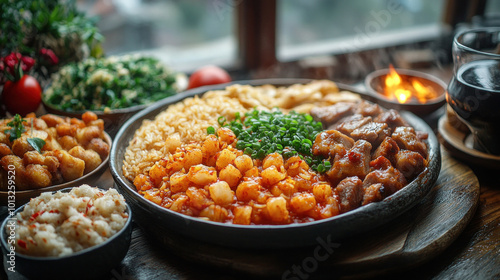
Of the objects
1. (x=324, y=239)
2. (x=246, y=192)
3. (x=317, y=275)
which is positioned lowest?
(x=317, y=275)

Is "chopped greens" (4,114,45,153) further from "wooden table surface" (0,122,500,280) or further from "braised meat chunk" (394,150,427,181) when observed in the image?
"braised meat chunk" (394,150,427,181)

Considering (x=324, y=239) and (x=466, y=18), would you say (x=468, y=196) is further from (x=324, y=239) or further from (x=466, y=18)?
(x=466, y=18)

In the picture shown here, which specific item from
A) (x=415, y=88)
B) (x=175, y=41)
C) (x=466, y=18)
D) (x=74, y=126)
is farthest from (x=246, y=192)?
(x=466, y=18)

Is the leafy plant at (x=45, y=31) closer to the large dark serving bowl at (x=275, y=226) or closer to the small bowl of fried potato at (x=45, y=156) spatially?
the small bowl of fried potato at (x=45, y=156)

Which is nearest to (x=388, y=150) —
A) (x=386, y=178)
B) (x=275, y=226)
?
(x=386, y=178)

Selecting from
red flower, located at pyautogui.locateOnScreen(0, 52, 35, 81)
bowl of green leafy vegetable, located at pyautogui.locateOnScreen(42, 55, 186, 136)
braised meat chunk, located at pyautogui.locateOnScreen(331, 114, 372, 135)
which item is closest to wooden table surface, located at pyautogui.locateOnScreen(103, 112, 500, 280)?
braised meat chunk, located at pyautogui.locateOnScreen(331, 114, 372, 135)
